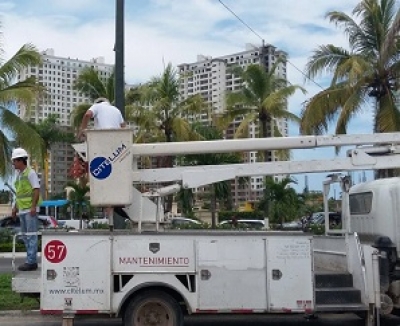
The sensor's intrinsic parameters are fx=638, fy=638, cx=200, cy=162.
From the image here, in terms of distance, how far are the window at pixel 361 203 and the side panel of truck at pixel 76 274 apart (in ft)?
13.5

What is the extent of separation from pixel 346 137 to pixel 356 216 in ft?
4.82

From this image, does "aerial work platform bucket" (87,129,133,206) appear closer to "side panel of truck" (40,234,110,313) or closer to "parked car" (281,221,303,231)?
"side panel of truck" (40,234,110,313)

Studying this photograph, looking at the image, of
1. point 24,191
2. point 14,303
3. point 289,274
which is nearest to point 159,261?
point 289,274

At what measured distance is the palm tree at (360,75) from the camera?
2211cm

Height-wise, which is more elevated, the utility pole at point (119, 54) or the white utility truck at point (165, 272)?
the utility pole at point (119, 54)

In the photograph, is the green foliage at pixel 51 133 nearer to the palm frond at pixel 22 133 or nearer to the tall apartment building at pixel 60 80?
the tall apartment building at pixel 60 80

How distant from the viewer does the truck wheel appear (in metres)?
8.37

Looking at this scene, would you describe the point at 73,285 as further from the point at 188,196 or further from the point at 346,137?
the point at 188,196

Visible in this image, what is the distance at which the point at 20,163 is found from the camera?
385 inches

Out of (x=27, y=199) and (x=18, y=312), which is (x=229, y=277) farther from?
(x=18, y=312)

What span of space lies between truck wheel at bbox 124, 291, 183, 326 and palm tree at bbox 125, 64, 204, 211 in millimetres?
20418

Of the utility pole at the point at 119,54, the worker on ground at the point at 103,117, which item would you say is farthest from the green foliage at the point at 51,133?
the worker on ground at the point at 103,117

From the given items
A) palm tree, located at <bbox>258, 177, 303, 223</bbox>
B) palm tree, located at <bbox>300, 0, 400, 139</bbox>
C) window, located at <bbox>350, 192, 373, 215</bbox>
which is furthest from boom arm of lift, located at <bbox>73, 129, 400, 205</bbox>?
palm tree, located at <bbox>258, 177, 303, 223</bbox>

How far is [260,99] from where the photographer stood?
30.4 metres
